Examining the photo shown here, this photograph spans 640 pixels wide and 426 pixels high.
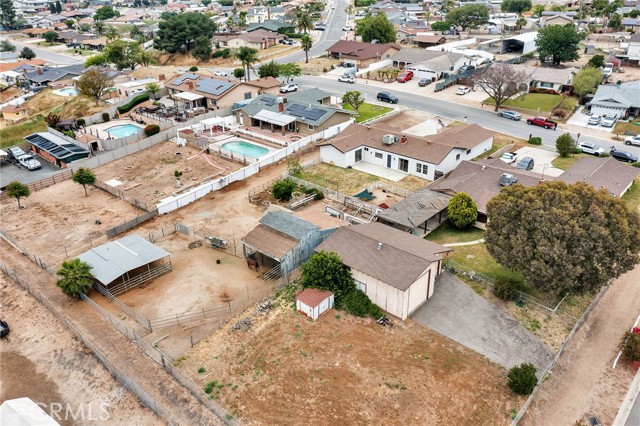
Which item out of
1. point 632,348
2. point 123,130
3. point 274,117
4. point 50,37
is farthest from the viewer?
point 50,37

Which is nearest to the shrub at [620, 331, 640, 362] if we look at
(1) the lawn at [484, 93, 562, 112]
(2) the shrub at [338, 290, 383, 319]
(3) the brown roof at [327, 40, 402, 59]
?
(2) the shrub at [338, 290, 383, 319]

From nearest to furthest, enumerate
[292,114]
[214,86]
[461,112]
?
1. [292,114]
2. [461,112]
3. [214,86]

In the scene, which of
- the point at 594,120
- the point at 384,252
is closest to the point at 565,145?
the point at 594,120

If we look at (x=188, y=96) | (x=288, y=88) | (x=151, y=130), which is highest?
(x=188, y=96)

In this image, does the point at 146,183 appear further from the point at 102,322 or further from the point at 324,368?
the point at 324,368

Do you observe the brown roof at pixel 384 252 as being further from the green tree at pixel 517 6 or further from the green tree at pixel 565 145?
the green tree at pixel 517 6

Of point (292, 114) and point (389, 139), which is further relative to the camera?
point (292, 114)

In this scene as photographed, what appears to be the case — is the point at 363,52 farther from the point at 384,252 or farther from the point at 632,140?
the point at 384,252

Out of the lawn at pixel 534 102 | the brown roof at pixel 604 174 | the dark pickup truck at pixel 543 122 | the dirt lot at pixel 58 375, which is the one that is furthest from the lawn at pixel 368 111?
the dirt lot at pixel 58 375
